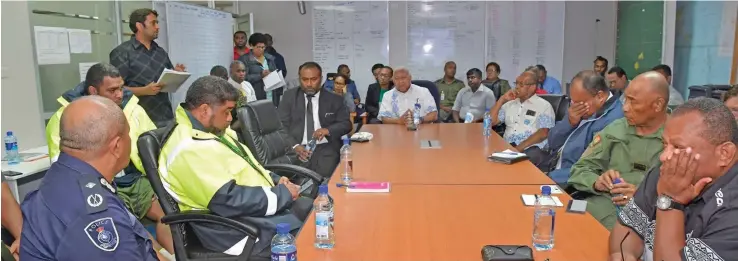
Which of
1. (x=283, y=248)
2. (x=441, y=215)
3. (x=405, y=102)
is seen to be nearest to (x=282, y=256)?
(x=283, y=248)

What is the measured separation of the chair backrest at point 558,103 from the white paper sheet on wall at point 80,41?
Result: 12.4 ft

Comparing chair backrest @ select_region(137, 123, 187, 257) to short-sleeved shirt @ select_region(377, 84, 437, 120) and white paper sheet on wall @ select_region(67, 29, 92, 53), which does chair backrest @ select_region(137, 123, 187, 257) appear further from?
short-sleeved shirt @ select_region(377, 84, 437, 120)

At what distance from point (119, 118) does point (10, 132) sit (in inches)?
99.2

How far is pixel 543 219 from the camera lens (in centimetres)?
180

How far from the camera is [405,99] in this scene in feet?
16.5

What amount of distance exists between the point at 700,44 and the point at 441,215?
4.62 metres

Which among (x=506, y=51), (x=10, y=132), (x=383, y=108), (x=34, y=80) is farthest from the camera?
(x=506, y=51)

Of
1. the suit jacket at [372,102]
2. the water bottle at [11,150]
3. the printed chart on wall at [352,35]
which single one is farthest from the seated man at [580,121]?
the printed chart on wall at [352,35]

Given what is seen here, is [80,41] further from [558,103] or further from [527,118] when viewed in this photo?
[558,103]

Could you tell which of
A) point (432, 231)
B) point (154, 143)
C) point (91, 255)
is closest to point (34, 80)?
point (154, 143)

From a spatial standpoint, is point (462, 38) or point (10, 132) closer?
point (10, 132)

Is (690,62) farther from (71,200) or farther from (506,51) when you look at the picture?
(71,200)

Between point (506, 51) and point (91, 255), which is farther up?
point (506, 51)

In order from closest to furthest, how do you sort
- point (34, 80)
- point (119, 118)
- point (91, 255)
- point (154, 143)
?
point (91, 255)
point (119, 118)
point (154, 143)
point (34, 80)
